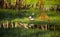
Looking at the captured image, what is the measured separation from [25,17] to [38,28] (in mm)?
197

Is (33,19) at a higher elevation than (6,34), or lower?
higher

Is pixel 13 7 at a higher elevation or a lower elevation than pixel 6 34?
higher

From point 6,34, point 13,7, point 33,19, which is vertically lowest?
point 6,34

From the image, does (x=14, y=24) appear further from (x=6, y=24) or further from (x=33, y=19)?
(x=33, y=19)

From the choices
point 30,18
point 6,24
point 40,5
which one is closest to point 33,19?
point 30,18

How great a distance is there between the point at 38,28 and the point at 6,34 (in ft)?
1.23

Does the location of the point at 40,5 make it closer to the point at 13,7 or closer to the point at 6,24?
the point at 13,7

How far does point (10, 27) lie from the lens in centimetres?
190

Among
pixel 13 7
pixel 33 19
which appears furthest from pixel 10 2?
pixel 33 19

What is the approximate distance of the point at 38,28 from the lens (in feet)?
6.22

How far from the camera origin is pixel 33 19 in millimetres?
1903

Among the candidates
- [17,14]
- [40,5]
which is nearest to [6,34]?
[17,14]

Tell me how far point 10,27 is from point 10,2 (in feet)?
0.96

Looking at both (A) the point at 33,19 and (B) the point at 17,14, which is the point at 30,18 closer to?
(A) the point at 33,19
